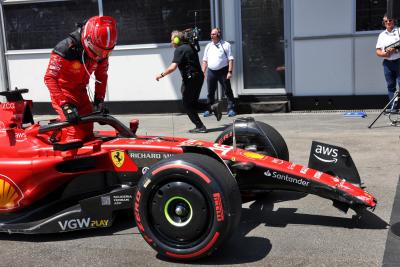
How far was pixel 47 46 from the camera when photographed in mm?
12172

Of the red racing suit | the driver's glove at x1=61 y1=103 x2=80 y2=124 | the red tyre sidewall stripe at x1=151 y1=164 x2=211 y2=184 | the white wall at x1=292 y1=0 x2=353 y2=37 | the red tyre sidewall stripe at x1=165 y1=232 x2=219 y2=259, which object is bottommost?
the red tyre sidewall stripe at x1=165 y1=232 x2=219 y2=259

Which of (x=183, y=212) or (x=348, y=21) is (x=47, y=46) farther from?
(x=183, y=212)

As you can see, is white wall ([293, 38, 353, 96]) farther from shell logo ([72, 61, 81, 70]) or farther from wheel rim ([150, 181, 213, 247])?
wheel rim ([150, 181, 213, 247])

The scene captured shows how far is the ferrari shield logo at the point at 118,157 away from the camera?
445 cm

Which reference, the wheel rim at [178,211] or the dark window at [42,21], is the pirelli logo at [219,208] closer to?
the wheel rim at [178,211]

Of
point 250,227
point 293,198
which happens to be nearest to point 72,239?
point 250,227

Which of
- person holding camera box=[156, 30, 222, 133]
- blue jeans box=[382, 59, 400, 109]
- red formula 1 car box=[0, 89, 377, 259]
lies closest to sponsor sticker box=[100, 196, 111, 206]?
red formula 1 car box=[0, 89, 377, 259]

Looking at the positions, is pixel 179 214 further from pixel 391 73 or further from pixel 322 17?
pixel 322 17

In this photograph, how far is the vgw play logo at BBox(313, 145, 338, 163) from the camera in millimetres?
4660

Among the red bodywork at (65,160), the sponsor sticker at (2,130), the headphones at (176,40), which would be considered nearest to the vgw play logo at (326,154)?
the red bodywork at (65,160)

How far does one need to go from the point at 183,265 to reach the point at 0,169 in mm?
1892

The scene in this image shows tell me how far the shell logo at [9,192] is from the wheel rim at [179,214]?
1403 millimetres

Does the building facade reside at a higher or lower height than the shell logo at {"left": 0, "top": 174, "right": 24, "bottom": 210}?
higher

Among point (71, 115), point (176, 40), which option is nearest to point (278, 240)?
point (71, 115)
